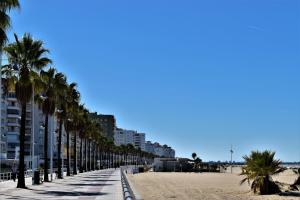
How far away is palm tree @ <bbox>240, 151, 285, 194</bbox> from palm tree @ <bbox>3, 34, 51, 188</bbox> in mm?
14881

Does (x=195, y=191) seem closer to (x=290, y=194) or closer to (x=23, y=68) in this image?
(x=290, y=194)

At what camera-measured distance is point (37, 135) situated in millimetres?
165625

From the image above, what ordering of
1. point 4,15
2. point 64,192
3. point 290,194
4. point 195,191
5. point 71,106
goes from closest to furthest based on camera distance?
point 4,15, point 64,192, point 290,194, point 195,191, point 71,106

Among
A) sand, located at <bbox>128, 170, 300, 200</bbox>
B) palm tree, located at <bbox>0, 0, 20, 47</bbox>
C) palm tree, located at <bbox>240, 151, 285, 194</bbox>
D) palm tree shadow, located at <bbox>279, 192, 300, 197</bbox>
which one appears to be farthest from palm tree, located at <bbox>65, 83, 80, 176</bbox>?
palm tree, located at <bbox>0, 0, 20, 47</bbox>

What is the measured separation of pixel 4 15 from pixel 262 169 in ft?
62.1

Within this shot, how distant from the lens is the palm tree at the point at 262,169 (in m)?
38.8

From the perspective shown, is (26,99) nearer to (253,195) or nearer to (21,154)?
(21,154)

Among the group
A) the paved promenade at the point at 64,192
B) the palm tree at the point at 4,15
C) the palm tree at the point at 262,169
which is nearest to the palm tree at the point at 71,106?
the paved promenade at the point at 64,192

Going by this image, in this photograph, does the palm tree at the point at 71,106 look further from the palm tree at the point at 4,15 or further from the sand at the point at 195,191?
the palm tree at the point at 4,15

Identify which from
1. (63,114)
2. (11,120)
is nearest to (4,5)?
(63,114)

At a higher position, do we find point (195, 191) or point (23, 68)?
point (23, 68)

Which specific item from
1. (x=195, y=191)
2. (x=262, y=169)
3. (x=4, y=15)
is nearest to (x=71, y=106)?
(x=195, y=191)

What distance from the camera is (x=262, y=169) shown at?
38.8 m

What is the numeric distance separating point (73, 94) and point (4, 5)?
45217 mm
